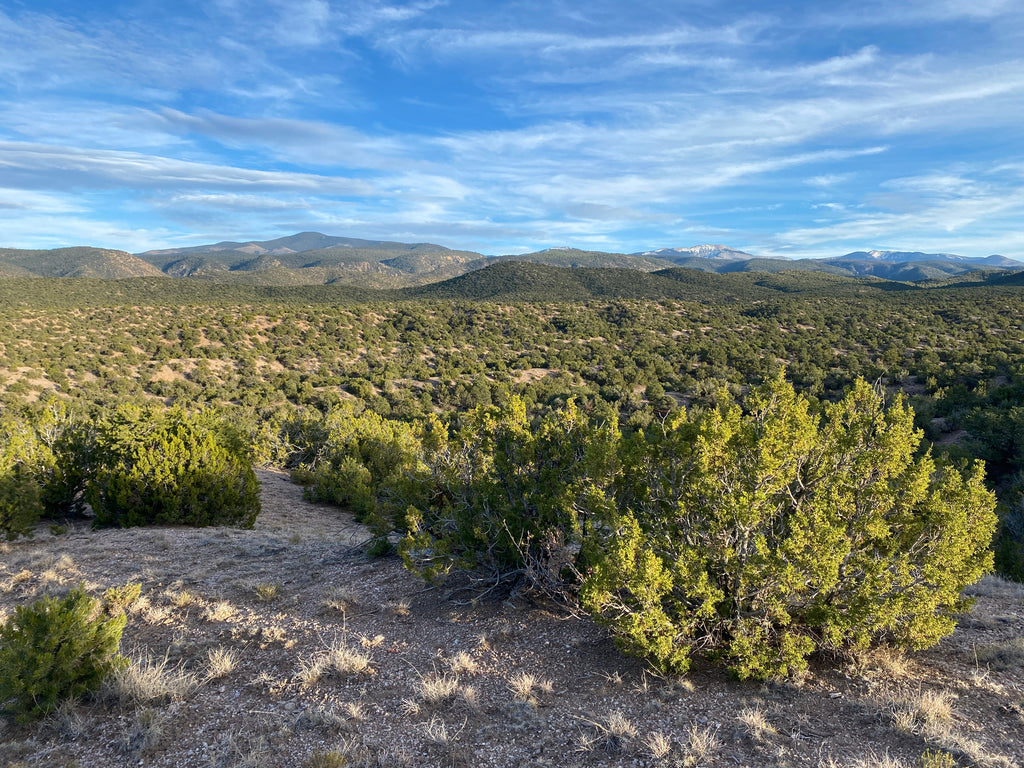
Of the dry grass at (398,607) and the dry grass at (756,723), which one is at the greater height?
the dry grass at (756,723)

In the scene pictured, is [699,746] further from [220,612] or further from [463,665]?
[220,612]

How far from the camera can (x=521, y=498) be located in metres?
6.46

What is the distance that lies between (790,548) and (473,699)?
9.83 feet

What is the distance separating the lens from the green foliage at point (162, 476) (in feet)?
33.5

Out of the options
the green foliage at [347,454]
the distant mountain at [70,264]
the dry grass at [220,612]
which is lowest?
the green foliage at [347,454]

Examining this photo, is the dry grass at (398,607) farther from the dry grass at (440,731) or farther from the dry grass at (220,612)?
the dry grass at (440,731)

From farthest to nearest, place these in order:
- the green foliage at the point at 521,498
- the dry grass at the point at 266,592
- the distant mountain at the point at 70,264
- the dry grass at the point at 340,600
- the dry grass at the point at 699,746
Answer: the distant mountain at the point at 70,264 < the dry grass at the point at 266,592 < the dry grass at the point at 340,600 < the green foliage at the point at 521,498 < the dry grass at the point at 699,746

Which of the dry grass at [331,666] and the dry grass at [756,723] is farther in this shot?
the dry grass at [331,666]

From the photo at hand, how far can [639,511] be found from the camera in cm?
554

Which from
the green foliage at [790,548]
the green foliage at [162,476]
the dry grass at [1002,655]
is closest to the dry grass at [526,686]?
the green foliage at [790,548]

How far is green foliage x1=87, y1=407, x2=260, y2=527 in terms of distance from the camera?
1020 centimetres

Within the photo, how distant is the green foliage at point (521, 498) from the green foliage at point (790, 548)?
0.92 meters


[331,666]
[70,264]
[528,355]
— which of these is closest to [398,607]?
[331,666]

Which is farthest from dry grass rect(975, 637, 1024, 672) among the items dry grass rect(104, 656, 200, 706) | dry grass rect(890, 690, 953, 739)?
dry grass rect(104, 656, 200, 706)
